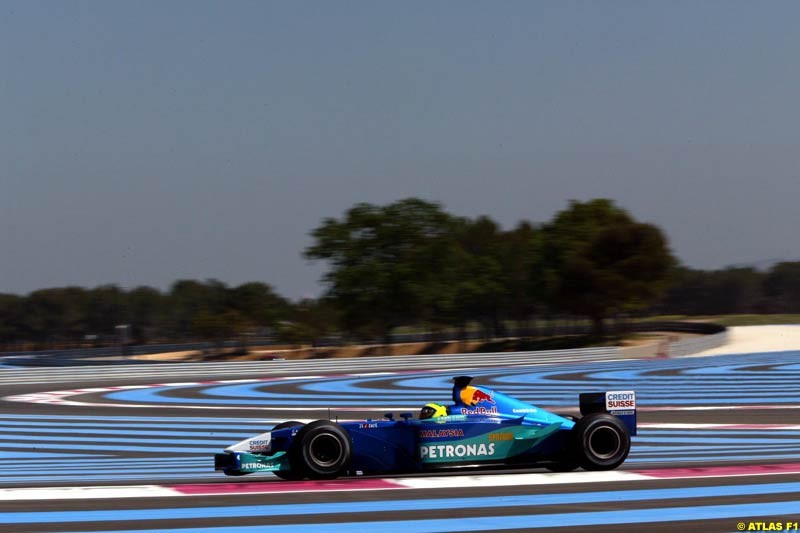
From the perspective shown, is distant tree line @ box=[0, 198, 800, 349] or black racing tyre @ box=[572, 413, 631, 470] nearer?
black racing tyre @ box=[572, 413, 631, 470]

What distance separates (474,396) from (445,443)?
490 millimetres

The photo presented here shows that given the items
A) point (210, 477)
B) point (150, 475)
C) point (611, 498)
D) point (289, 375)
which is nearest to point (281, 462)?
point (210, 477)

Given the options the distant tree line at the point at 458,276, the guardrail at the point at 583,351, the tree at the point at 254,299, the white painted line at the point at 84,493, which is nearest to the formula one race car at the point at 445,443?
the white painted line at the point at 84,493

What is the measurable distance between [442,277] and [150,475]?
42109 mm

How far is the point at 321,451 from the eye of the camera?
8.38 metres

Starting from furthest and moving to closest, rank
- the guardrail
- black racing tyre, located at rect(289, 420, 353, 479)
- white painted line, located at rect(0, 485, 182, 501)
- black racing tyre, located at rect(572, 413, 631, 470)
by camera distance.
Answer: the guardrail < black racing tyre, located at rect(572, 413, 631, 470) < black racing tyre, located at rect(289, 420, 353, 479) < white painted line, located at rect(0, 485, 182, 501)

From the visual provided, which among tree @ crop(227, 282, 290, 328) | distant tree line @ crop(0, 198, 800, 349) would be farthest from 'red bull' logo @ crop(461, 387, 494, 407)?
tree @ crop(227, 282, 290, 328)

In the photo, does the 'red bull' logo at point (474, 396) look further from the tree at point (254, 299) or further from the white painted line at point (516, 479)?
the tree at point (254, 299)

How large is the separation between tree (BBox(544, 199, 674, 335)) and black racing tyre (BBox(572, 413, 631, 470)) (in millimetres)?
40765

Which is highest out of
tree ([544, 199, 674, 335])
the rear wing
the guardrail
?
tree ([544, 199, 674, 335])

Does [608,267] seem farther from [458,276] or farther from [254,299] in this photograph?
[254,299]

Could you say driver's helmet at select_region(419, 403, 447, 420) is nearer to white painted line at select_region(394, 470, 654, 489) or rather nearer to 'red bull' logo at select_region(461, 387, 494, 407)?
'red bull' logo at select_region(461, 387, 494, 407)

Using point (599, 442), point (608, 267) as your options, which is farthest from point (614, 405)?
point (608, 267)

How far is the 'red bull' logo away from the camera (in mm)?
8680
